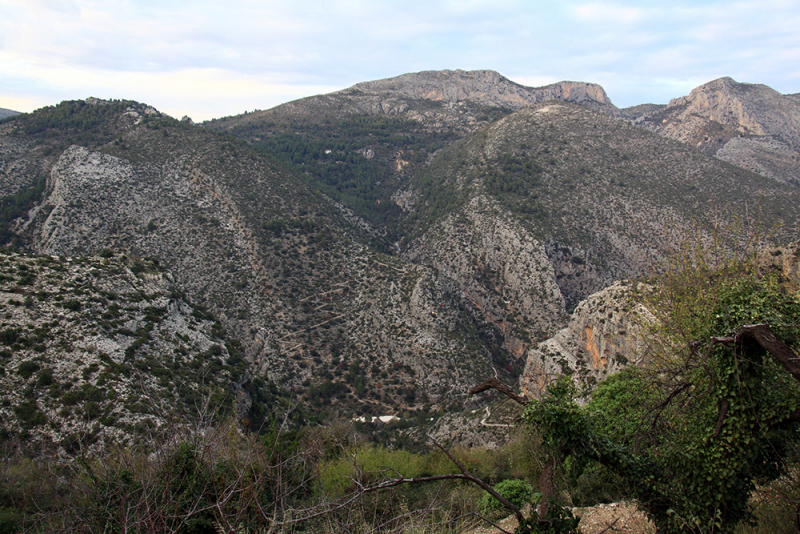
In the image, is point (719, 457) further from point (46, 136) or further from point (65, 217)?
point (46, 136)

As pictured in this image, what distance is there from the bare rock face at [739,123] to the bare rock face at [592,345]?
89914 millimetres

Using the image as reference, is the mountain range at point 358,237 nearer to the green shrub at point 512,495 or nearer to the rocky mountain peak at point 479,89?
the green shrub at point 512,495

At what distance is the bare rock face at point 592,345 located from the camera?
25.0 metres

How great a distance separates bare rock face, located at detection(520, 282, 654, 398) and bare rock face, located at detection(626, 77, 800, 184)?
295ft

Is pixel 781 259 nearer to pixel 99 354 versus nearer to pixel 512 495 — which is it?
pixel 512 495

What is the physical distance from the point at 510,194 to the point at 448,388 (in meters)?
31.2

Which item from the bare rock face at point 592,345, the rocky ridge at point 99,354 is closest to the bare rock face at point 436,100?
the bare rock face at point 592,345

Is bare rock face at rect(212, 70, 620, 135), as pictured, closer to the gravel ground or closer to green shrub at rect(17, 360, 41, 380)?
green shrub at rect(17, 360, 41, 380)

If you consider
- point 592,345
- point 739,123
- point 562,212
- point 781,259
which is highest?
point 739,123

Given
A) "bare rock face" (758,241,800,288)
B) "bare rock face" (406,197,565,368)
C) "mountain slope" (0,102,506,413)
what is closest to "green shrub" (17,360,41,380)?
"mountain slope" (0,102,506,413)

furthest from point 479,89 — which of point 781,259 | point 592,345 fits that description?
point 781,259

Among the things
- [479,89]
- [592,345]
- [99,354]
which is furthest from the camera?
[479,89]

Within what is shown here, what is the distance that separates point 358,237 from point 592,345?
32.1 metres

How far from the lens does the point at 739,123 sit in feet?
380
